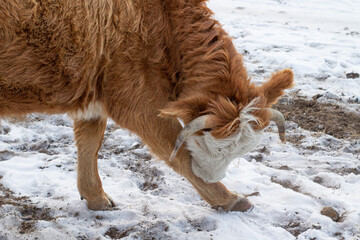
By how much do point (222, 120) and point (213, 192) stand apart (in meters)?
0.99

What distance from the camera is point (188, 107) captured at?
10.3 ft

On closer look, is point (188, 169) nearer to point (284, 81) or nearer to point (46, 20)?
point (284, 81)

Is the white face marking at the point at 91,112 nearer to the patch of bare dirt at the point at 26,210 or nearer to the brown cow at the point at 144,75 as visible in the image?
the brown cow at the point at 144,75

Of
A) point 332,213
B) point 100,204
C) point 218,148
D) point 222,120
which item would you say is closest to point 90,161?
point 100,204

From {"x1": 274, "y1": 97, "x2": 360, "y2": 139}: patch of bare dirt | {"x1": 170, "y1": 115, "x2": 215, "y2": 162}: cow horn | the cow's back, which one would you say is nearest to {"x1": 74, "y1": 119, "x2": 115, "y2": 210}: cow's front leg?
the cow's back

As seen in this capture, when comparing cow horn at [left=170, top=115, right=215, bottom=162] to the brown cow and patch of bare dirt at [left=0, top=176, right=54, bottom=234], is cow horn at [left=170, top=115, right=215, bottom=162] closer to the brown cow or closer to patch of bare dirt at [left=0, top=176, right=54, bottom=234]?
the brown cow

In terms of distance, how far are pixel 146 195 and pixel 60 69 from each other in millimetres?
1760

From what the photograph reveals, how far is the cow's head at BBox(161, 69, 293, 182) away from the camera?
3.09 meters

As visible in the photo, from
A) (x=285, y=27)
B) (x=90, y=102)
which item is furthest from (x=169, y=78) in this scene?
(x=285, y=27)

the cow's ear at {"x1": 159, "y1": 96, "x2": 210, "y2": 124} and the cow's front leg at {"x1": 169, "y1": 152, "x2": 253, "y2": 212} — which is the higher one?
the cow's ear at {"x1": 159, "y1": 96, "x2": 210, "y2": 124}

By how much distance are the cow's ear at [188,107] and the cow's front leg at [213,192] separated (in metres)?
0.50

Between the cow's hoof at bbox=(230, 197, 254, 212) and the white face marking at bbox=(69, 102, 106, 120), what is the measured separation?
1.59 metres

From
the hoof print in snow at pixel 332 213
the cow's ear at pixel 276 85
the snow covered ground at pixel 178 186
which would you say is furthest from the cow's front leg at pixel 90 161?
the hoof print in snow at pixel 332 213

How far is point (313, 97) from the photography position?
20.8 feet
